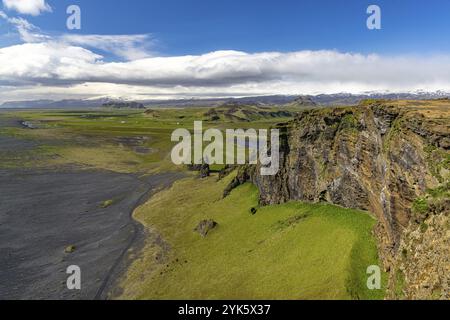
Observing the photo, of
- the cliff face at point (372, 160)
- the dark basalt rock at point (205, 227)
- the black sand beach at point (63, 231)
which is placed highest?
the cliff face at point (372, 160)

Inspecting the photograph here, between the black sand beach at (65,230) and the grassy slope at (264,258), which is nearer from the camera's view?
the grassy slope at (264,258)

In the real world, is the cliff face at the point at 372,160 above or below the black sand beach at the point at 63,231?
above

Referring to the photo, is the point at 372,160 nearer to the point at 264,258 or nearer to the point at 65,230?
the point at 264,258

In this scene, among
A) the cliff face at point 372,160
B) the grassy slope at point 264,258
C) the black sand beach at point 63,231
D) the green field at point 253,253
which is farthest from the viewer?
the black sand beach at point 63,231

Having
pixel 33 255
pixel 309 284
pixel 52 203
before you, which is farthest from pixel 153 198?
pixel 309 284

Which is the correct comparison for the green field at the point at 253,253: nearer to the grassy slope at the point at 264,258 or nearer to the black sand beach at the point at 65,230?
the grassy slope at the point at 264,258

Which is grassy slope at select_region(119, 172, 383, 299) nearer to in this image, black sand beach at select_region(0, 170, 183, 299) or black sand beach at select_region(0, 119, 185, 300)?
black sand beach at select_region(0, 119, 185, 300)

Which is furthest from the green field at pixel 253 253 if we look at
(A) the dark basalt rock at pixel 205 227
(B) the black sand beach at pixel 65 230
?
(B) the black sand beach at pixel 65 230

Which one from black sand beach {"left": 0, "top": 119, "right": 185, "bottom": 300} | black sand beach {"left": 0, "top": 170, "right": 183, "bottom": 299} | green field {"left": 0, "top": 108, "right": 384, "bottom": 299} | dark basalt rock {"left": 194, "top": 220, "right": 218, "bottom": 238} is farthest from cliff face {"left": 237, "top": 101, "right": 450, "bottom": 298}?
black sand beach {"left": 0, "top": 170, "right": 183, "bottom": 299}

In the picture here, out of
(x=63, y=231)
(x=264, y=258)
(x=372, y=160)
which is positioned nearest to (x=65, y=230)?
(x=63, y=231)
